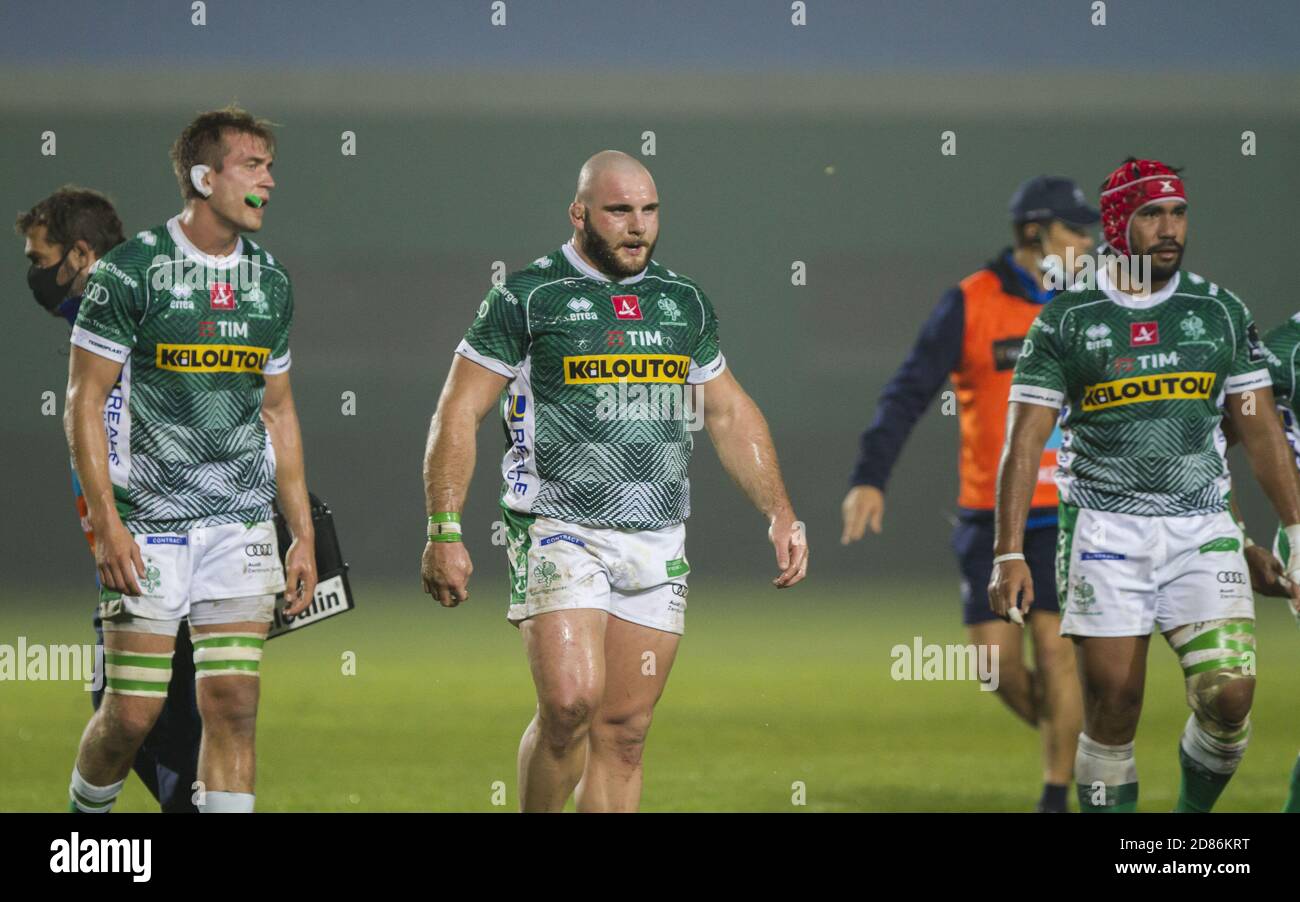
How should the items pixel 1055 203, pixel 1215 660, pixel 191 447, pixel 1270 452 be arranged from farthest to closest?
pixel 1055 203 → pixel 1270 452 → pixel 1215 660 → pixel 191 447

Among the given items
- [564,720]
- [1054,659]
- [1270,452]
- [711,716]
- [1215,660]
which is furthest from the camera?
[711,716]

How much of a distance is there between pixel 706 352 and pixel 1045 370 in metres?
1.06

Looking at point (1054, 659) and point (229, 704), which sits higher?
point (229, 704)

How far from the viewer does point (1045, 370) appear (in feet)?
18.4

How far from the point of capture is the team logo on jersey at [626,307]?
5.28m

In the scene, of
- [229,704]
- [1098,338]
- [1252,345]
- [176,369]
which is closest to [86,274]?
[176,369]

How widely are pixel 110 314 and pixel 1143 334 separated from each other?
307 centimetres

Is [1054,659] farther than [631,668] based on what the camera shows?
Yes

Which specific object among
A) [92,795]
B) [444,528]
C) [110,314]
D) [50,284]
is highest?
[50,284]

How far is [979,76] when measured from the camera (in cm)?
1245

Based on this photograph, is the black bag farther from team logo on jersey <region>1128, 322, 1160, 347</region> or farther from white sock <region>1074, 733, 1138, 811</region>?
team logo on jersey <region>1128, 322, 1160, 347</region>

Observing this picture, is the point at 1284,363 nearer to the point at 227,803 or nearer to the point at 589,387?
the point at 589,387

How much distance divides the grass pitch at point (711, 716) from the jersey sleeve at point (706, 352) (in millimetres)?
1885
